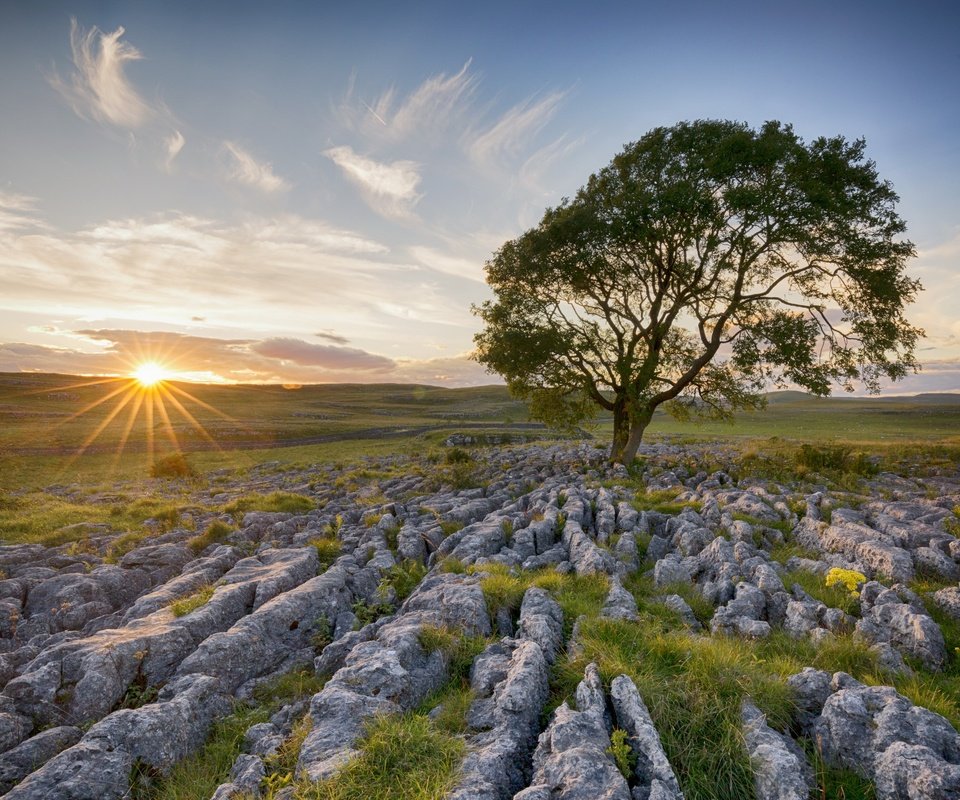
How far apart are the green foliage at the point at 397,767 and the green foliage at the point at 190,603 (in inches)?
286

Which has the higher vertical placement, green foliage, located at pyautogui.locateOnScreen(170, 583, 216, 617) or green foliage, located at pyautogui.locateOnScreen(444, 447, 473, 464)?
green foliage, located at pyautogui.locateOnScreen(170, 583, 216, 617)

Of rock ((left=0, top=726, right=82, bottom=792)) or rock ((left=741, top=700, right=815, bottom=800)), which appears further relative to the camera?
rock ((left=0, top=726, right=82, bottom=792))

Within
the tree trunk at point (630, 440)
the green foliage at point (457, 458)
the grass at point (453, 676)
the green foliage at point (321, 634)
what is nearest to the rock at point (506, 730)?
the grass at point (453, 676)

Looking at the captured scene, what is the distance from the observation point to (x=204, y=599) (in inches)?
477

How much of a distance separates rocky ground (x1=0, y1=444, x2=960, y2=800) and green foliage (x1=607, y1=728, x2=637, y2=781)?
37 mm

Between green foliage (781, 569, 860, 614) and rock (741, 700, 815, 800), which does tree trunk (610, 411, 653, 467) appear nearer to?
green foliage (781, 569, 860, 614)

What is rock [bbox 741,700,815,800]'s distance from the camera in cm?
562

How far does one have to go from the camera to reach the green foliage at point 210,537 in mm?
17453

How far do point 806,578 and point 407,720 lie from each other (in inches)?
402

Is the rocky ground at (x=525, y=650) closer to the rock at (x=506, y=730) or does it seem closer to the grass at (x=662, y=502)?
the rock at (x=506, y=730)

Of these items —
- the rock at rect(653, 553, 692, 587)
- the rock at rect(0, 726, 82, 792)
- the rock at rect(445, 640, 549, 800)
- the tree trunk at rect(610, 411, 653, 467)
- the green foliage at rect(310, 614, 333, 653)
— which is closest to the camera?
the rock at rect(445, 640, 549, 800)

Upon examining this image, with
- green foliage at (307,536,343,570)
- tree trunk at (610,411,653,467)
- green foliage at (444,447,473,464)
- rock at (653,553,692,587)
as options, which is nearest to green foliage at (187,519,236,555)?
green foliage at (307,536,343,570)

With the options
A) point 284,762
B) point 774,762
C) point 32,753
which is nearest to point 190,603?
point 32,753

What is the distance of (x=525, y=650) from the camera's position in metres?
8.34
